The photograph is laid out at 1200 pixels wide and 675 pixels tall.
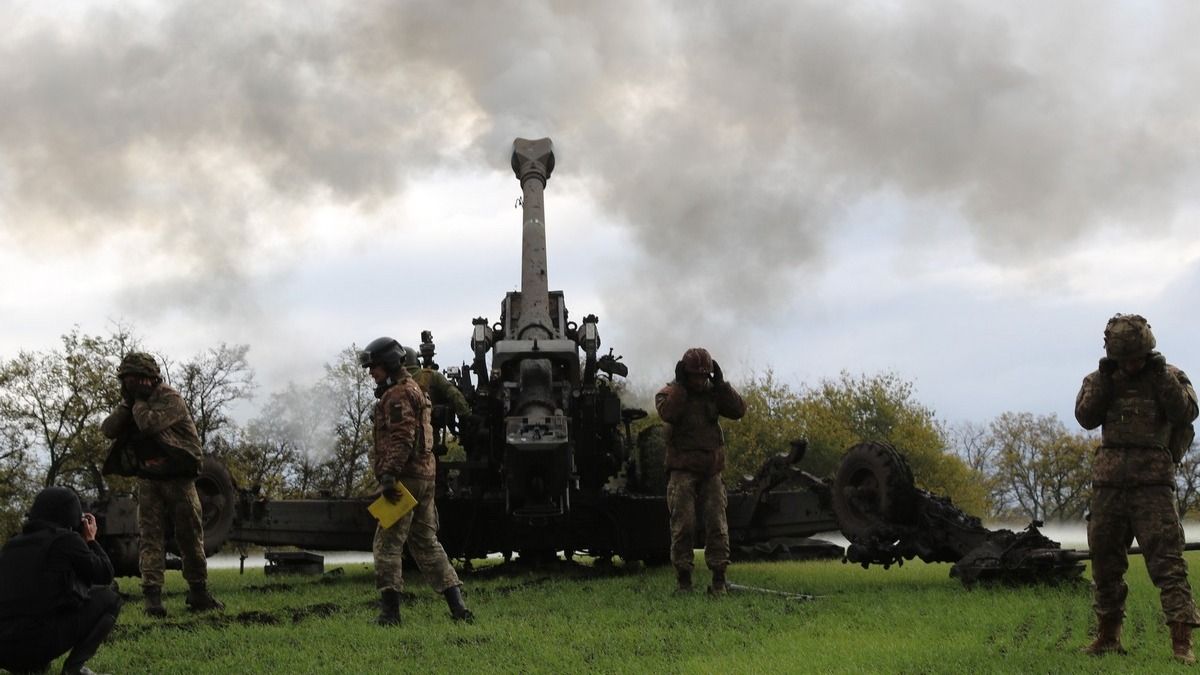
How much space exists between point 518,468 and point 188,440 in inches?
118

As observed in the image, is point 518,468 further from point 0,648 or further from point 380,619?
point 0,648

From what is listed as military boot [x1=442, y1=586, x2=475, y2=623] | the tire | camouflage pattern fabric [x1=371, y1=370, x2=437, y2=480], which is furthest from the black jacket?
the tire

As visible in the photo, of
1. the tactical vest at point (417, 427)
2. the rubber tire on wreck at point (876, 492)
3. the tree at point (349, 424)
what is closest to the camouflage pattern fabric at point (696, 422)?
the rubber tire on wreck at point (876, 492)

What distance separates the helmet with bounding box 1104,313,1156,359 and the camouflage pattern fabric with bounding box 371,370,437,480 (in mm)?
4017

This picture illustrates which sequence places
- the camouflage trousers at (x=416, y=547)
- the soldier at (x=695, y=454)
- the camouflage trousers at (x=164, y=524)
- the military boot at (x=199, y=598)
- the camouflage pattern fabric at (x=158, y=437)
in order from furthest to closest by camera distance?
the soldier at (x=695, y=454), the military boot at (x=199, y=598), the camouflage trousers at (x=164, y=524), the camouflage pattern fabric at (x=158, y=437), the camouflage trousers at (x=416, y=547)

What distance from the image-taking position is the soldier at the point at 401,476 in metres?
6.96

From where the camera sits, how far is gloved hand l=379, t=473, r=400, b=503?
6953 millimetres

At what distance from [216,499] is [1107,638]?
7.76 meters

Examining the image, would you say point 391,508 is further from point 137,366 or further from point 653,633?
point 137,366

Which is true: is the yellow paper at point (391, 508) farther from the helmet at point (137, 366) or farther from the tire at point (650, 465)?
the tire at point (650, 465)

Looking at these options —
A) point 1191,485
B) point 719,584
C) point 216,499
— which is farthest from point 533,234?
point 1191,485

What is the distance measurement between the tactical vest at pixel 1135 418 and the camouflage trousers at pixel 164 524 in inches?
230

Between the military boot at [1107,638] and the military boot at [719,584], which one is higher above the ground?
the military boot at [719,584]

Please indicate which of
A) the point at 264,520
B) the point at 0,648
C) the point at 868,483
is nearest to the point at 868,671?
the point at 0,648
